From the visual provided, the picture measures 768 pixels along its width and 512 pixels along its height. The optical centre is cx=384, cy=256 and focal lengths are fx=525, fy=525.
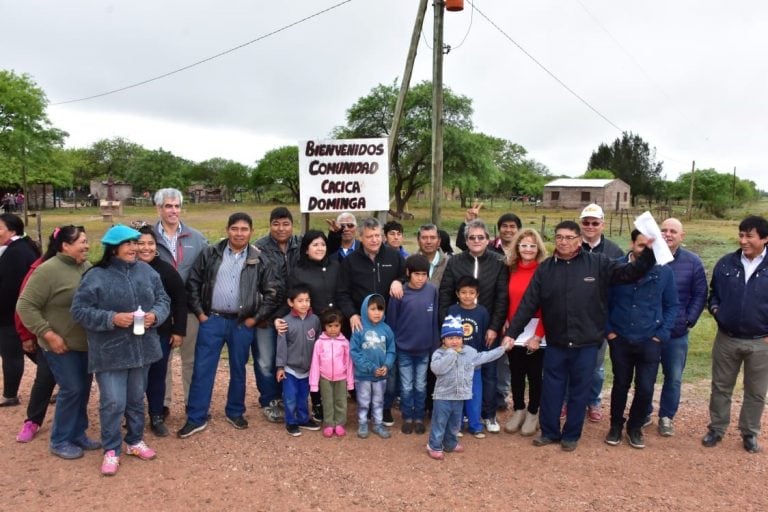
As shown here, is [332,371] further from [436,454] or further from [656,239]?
[656,239]

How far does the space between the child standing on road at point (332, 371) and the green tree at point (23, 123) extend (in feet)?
93.3

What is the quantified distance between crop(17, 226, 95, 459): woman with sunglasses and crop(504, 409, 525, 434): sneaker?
11.7 feet

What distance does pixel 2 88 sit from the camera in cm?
2602

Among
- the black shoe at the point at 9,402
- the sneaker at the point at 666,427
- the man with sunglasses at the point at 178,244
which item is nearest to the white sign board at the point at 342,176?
the man with sunglasses at the point at 178,244

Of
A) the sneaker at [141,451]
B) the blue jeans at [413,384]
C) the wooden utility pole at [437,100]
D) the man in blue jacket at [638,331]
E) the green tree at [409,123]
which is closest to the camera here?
the sneaker at [141,451]

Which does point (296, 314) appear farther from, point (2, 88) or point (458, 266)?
point (2, 88)

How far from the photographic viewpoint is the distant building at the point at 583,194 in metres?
54.1

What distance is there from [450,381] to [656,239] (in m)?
1.94

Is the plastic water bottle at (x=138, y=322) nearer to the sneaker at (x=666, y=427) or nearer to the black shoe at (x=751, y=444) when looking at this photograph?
the sneaker at (x=666, y=427)

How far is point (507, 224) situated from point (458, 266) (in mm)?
1016

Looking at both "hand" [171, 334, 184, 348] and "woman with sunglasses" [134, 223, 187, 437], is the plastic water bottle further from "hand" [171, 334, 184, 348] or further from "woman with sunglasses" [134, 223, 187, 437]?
"hand" [171, 334, 184, 348]

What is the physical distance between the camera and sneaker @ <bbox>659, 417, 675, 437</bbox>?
15.6 ft

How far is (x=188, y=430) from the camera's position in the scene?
452cm

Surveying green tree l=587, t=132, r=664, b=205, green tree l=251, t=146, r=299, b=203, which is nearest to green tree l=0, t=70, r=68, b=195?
green tree l=251, t=146, r=299, b=203
